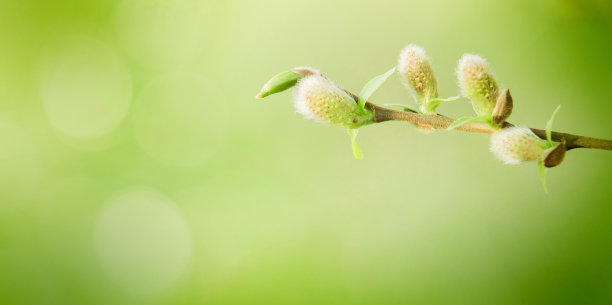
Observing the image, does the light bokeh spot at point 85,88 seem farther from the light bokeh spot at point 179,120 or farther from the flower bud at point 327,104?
the flower bud at point 327,104

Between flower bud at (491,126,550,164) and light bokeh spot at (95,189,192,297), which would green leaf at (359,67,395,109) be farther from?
light bokeh spot at (95,189,192,297)

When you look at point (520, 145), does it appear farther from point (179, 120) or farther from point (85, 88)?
point (85, 88)

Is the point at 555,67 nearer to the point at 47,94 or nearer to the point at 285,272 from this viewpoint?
the point at 285,272

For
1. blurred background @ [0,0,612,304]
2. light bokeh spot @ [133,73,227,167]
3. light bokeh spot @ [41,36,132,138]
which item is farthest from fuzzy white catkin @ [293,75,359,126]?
light bokeh spot @ [41,36,132,138]

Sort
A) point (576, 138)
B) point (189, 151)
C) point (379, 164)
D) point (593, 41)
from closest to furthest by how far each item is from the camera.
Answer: point (576, 138), point (593, 41), point (379, 164), point (189, 151)

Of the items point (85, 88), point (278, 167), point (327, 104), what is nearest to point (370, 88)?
point (327, 104)

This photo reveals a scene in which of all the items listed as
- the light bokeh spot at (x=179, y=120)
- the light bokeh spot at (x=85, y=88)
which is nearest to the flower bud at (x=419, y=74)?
the light bokeh spot at (x=179, y=120)

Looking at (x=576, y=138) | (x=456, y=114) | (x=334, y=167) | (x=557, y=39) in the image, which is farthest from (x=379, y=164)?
(x=576, y=138)
